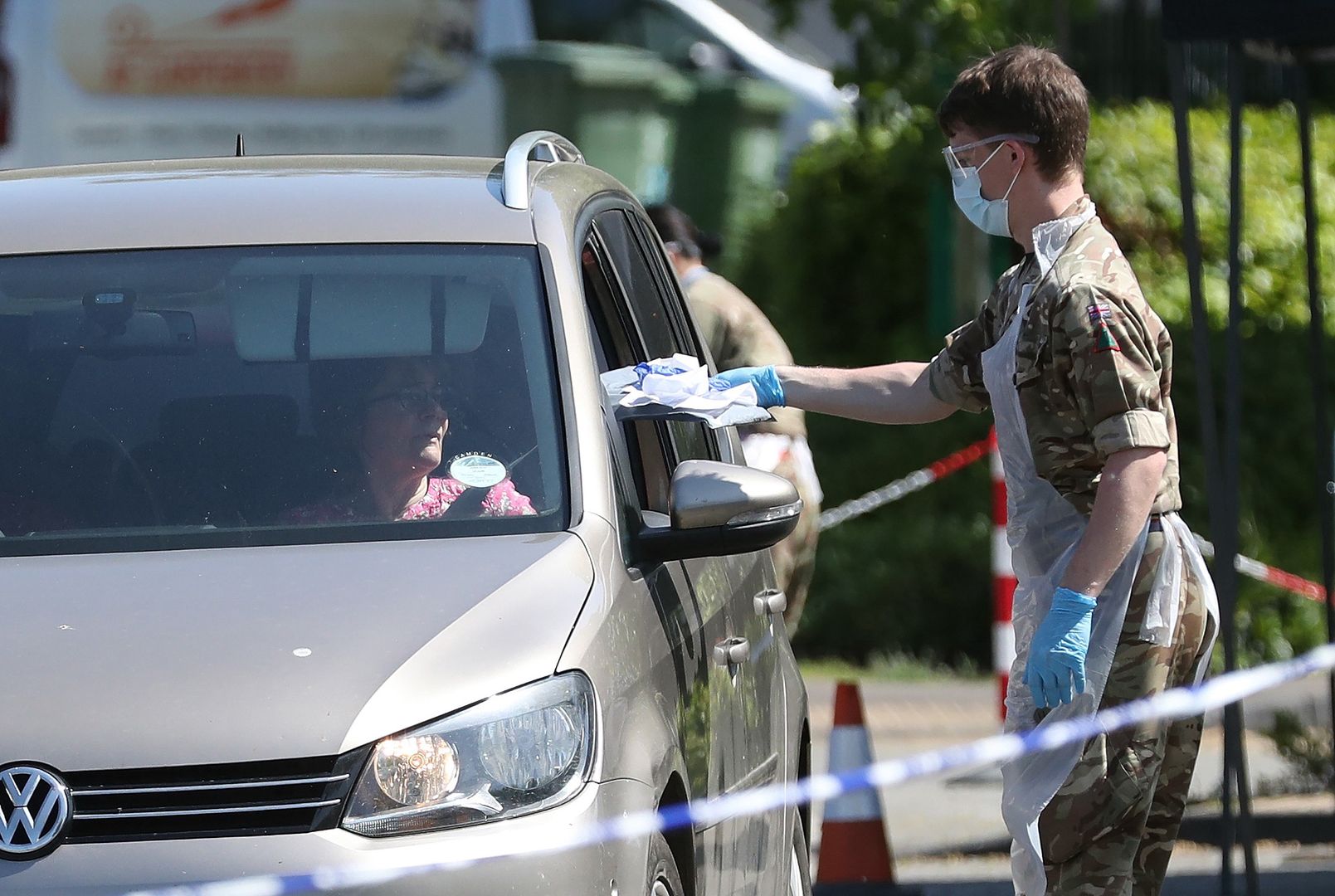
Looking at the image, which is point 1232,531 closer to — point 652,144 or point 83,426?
point 83,426

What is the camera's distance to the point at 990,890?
6590 millimetres

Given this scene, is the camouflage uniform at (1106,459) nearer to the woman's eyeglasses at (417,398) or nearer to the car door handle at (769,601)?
the car door handle at (769,601)

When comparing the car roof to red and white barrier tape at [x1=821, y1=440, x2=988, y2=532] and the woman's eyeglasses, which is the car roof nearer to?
the woman's eyeglasses

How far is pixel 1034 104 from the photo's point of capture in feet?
13.8

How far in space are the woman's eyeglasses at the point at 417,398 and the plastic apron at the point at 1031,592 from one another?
1.07 m

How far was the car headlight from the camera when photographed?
3090 mm

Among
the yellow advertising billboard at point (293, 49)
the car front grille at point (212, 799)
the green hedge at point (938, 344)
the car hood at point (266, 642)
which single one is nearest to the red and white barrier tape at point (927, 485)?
the green hedge at point (938, 344)

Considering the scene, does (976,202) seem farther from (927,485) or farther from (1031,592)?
(927,485)

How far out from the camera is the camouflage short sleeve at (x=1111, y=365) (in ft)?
12.9

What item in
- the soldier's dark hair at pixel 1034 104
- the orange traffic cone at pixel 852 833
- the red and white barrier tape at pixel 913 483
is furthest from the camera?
the red and white barrier tape at pixel 913 483

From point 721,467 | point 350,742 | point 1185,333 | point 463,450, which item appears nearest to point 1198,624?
point 721,467

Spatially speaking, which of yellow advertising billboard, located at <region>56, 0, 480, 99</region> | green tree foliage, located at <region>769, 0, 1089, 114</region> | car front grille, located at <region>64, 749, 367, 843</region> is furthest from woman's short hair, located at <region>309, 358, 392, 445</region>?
yellow advertising billboard, located at <region>56, 0, 480, 99</region>

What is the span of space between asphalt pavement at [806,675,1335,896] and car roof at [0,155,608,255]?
3.10 meters

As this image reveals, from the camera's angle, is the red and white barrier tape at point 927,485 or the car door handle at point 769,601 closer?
the car door handle at point 769,601
